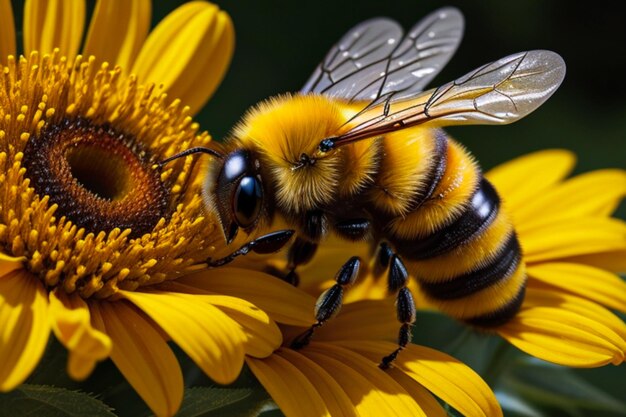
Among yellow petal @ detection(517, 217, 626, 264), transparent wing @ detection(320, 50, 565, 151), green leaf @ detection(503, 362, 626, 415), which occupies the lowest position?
green leaf @ detection(503, 362, 626, 415)

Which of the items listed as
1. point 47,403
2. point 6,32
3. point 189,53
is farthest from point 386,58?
point 47,403

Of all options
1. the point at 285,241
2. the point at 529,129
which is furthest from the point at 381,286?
→ the point at 529,129

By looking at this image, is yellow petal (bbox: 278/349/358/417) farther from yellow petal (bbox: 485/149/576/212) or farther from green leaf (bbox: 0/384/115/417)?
yellow petal (bbox: 485/149/576/212)

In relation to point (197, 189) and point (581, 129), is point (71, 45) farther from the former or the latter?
point (581, 129)

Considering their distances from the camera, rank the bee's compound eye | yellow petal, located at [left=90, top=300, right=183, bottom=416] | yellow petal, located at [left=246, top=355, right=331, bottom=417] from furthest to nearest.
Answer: the bee's compound eye < yellow petal, located at [left=246, top=355, right=331, bottom=417] < yellow petal, located at [left=90, top=300, right=183, bottom=416]

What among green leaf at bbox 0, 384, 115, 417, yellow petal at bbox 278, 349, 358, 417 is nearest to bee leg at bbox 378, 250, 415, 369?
yellow petal at bbox 278, 349, 358, 417

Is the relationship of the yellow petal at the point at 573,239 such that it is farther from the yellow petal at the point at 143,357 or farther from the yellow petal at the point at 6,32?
the yellow petal at the point at 6,32

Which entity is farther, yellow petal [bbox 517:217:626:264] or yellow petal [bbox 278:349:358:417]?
yellow petal [bbox 517:217:626:264]

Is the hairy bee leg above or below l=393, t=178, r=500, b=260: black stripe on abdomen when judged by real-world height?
above
